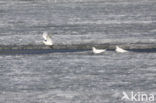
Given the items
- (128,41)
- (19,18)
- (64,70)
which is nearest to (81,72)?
(64,70)

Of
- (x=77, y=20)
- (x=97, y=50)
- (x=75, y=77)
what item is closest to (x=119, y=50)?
(x=97, y=50)

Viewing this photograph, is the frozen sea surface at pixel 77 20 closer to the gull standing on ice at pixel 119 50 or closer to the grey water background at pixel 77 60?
the grey water background at pixel 77 60

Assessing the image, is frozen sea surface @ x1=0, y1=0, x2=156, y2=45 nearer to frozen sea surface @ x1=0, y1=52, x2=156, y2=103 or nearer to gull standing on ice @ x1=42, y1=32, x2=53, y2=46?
gull standing on ice @ x1=42, y1=32, x2=53, y2=46

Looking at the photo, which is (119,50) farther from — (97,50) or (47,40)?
(47,40)

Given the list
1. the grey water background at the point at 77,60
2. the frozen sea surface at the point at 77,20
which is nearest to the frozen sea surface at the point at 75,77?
the grey water background at the point at 77,60

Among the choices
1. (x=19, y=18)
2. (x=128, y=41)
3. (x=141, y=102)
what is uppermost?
(x=19, y=18)

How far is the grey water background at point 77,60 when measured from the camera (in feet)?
2.71

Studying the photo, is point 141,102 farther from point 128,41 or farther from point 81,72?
point 128,41

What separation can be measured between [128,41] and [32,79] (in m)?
0.43

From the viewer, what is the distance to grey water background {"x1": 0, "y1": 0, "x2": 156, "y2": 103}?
83 centimetres

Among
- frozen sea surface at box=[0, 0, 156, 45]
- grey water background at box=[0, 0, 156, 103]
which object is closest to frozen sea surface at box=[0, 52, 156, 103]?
grey water background at box=[0, 0, 156, 103]

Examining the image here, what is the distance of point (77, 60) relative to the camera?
1021 millimetres

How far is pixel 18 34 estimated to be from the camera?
1.31 meters

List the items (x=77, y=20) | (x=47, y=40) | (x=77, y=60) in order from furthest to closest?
(x=77, y=20) < (x=47, y=40) < (x=77, y=60)
